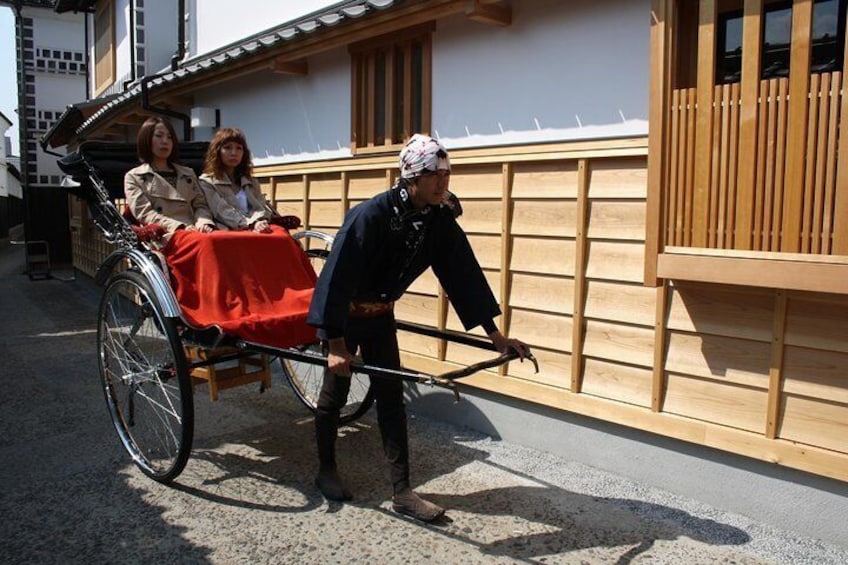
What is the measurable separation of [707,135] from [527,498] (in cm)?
217

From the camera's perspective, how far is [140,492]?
3.87 meters

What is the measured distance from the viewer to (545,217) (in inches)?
174

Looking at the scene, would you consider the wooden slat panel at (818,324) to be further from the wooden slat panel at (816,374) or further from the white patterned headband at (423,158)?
the white patterned headband at (423,158)

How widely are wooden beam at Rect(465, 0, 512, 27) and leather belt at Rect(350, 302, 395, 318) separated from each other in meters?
1.97

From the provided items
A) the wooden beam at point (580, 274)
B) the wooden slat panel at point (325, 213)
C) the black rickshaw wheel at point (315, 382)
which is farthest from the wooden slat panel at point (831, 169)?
the wooden slat panel at point (325, 213)

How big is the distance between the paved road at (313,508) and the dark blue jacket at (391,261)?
1.06 m

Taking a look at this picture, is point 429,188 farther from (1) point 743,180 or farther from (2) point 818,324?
(2) point 818,324

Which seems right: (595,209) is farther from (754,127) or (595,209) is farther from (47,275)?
(47,275)

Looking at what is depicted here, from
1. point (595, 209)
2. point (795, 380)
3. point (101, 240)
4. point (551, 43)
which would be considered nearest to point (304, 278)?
point (595, 209)

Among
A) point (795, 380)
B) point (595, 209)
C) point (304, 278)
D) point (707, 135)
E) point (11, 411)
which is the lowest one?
point (11, 411)

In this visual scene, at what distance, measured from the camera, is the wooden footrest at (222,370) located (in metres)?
3.98

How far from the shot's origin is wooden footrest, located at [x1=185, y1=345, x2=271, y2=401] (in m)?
3.98

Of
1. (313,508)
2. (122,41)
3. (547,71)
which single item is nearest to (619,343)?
(547,71)

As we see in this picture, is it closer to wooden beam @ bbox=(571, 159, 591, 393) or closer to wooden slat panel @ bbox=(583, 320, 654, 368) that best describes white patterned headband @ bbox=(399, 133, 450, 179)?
wooden beam @ bbox=(571, 159, 591, 393)
